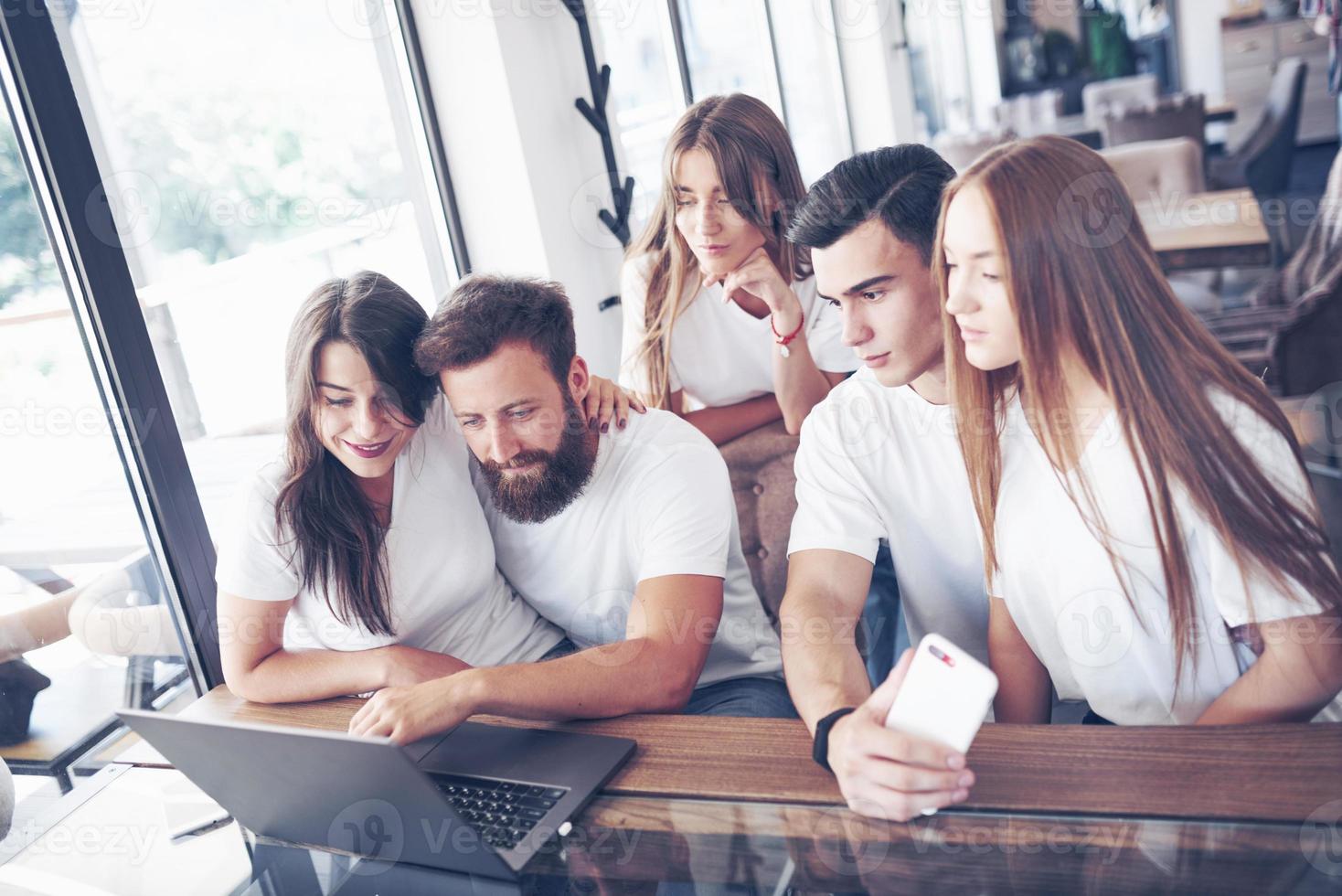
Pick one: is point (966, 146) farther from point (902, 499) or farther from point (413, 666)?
point (413, 666)

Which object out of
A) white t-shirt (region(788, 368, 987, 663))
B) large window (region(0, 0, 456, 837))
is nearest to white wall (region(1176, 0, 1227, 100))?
large window (region(0, 0, 456, 837))

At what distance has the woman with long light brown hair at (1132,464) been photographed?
111cm

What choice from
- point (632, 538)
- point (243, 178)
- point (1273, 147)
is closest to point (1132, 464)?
point (632, 538)

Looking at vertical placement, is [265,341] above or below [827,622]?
above

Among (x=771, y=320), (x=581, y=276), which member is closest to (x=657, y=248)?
(x=771, y=320)

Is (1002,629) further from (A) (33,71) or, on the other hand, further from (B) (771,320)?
(A) (33,71)

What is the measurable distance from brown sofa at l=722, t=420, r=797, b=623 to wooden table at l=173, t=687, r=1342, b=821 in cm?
75

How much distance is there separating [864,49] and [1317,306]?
402 cm

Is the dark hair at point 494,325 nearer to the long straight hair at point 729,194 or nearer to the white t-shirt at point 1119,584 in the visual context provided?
the long straight hair at point 729,194

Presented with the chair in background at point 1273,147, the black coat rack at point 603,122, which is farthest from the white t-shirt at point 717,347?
the chair in background at point 1273,147

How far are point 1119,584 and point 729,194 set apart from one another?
1143 mm

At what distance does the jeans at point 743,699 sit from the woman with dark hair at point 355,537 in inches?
12.4

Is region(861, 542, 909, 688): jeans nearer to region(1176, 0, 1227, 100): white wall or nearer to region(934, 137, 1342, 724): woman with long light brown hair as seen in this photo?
region(934, 137, 1342, 724): woman with long light brown hair

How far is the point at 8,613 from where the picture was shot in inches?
69.4
